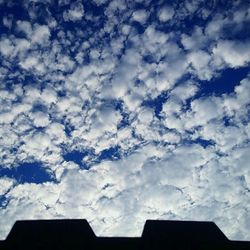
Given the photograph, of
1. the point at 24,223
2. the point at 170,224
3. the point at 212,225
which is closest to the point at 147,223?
the point at 170,224

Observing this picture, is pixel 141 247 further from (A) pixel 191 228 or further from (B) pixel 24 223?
(B) pixel 24 223

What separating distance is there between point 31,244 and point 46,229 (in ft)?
4.34

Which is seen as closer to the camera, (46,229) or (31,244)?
(31,244)

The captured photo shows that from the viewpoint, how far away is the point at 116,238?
17.2 metres

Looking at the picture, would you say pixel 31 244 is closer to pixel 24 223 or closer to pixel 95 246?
pixel 24 223

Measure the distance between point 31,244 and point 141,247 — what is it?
18.7ft

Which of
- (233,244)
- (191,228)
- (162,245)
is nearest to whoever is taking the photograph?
(233,244)

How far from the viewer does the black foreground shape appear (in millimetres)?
17141

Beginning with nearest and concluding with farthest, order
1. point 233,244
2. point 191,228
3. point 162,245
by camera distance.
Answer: point 233,244 < point 162,245 < point 191,228

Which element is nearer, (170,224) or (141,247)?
(141,247)

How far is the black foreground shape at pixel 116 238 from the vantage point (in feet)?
56.2

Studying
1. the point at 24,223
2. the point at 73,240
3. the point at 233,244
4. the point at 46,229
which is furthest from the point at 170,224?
the point at 24,223

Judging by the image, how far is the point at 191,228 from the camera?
19.1 metres

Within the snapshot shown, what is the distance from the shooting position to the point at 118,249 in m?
16.9
